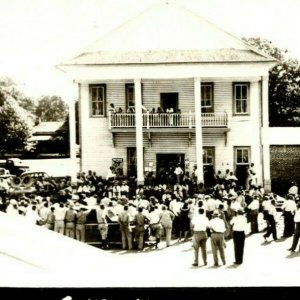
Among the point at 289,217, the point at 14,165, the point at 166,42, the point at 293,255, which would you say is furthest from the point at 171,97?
the point at 293,255

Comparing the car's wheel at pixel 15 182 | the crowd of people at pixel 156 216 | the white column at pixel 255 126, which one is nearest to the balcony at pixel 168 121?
the white column at pixel 255 126

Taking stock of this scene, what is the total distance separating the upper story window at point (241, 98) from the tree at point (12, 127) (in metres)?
6.70

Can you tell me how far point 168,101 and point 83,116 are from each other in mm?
2786

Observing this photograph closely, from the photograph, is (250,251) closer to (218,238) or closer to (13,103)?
(218,238)

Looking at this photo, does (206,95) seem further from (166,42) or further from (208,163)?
(166,42)

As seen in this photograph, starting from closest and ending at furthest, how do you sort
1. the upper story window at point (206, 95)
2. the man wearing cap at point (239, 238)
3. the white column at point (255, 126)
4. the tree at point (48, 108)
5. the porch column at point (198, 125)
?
the man wearing cap at point (239, 238) < the porch column at point (198, 125) < the tree at point (48, 108) < the white column at point (255, 126) < the upper story window at point (206, 95)

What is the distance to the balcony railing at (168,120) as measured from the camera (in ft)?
56.7

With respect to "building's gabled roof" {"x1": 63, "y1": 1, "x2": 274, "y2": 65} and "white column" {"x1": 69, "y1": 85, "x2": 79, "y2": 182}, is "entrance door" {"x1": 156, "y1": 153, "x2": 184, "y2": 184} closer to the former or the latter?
"white column" {"x1": 69, "y1": 85, "x2": 79, "y2": 182}

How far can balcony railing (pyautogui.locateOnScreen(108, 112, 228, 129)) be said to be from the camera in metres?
17.3

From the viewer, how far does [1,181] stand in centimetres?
1494

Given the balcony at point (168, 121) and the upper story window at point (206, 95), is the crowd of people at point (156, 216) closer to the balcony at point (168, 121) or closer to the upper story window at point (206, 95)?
the balcony at point (168, 121)

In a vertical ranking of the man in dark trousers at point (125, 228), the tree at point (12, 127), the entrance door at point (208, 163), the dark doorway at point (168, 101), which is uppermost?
the dark doorway at point (168, 101)

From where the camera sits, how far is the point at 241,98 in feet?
57.0

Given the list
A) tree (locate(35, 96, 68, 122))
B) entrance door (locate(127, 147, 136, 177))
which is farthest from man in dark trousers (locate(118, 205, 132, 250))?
entrance door (locate(127, 147, 136, 177))
